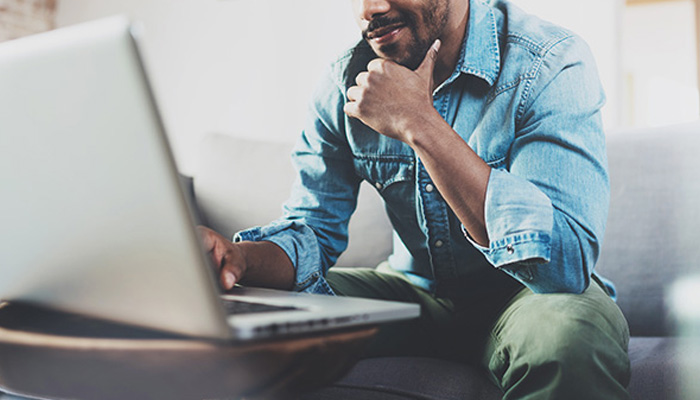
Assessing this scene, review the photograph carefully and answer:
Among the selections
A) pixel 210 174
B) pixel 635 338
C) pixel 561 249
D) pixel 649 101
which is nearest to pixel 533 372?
pixel 561 249

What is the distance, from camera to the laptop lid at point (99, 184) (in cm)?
42

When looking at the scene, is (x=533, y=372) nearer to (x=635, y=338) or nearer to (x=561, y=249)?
(x=561, y=249)

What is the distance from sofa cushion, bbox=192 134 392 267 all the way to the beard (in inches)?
23.0

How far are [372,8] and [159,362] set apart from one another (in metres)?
0.74

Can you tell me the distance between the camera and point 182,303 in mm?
450

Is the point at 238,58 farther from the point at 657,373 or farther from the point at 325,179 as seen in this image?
the point at 657,373

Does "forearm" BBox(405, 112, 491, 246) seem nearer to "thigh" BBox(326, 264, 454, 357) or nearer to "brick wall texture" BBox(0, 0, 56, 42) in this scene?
"thigh" BBox(326, 264, 454, 357)

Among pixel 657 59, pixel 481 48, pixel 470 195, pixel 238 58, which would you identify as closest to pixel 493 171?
pixel 470 195

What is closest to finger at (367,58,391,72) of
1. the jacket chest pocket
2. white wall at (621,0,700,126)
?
the jacket chest pocket

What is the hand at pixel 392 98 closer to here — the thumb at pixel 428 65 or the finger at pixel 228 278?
the thumb at pixel 428 65

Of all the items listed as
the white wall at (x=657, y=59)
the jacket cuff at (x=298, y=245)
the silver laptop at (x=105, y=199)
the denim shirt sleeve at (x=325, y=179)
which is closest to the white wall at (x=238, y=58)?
the denim shirt sleeve at (x=325, y=179)

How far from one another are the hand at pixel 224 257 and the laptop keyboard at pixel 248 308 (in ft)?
0.57

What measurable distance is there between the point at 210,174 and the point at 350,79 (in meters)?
0.75

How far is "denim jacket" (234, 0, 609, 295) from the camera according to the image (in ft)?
2.62
